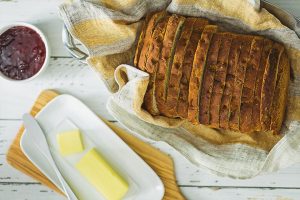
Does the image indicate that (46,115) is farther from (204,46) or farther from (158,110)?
(204,46)

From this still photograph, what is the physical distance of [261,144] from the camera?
1.39 metres

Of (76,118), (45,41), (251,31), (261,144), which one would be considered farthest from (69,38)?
(261,144)

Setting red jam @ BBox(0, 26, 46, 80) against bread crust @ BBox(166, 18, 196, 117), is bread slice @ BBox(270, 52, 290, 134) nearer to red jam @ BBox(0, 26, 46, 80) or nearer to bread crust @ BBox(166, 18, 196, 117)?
bread crust @ BBox(166, 18, 196, 117)

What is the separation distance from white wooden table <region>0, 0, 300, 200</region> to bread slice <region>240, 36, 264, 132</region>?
295 mm

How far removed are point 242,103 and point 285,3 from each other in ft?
1.22

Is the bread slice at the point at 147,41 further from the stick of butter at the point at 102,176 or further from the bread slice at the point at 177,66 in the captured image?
the stick of butter at the point at 102,176

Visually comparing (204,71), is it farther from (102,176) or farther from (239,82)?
(102,176)

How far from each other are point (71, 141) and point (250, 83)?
0.59 meters

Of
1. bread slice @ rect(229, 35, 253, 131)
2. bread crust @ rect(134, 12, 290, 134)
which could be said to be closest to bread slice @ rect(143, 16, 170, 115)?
bread crust @ rect(134, 12, 290, 134)

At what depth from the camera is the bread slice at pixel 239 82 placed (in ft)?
4.10

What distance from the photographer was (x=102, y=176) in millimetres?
1512

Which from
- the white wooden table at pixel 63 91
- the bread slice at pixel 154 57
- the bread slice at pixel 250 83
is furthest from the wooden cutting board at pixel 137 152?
the bread slice at pixel 250 83

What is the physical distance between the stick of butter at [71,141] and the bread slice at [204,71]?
1.36 ft

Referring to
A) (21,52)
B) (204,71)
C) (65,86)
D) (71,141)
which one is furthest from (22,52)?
(204,71)
